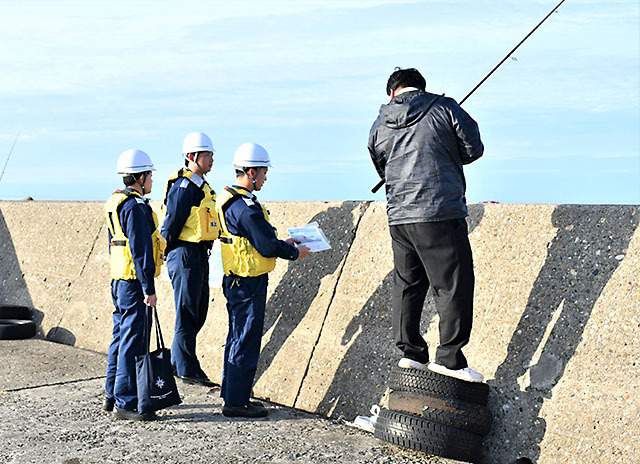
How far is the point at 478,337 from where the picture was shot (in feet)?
20.2

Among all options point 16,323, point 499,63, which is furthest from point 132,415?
point 16,323

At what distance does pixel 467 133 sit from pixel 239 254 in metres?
2.13

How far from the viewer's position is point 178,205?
Result: 23.8 feet

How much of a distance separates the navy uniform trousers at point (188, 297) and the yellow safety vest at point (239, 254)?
96 cm

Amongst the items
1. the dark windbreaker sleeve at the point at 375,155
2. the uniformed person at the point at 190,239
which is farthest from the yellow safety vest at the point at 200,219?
the dark windbreaker sleeve at the point at 375,155

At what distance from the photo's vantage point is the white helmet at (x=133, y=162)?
6457 millimetres

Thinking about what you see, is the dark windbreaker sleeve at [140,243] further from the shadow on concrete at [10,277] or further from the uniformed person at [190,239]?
the shadow on concrete at [10,277]

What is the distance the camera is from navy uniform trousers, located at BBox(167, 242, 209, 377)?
288 inches

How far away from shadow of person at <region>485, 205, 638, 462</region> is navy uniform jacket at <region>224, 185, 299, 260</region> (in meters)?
1.98

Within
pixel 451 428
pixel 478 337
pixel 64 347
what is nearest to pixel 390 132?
pixel 478 337

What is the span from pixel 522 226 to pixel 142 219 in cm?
307

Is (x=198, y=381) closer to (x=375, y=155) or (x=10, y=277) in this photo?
(x=375, y=155)

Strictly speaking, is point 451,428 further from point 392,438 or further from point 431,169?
point 431,169

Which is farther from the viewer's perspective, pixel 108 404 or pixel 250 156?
pixel 108 404
